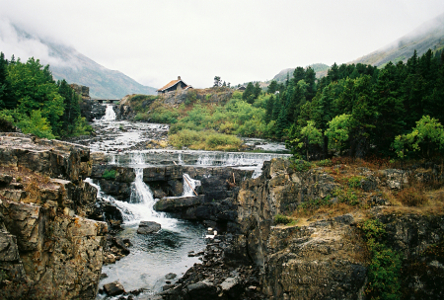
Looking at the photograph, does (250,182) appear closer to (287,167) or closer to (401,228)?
(287,167)

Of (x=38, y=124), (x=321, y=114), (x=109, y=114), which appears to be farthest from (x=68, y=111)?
(x=321, y=114)

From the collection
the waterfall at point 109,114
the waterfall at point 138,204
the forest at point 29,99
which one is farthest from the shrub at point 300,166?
the waterfall at point 109,114

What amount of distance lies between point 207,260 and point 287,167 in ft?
25.5

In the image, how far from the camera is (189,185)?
1095 inches

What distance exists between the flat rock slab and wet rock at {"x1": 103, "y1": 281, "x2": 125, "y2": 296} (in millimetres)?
7012

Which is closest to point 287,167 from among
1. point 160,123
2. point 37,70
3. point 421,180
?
point 421,180

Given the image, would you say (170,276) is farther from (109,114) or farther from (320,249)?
(109,114)

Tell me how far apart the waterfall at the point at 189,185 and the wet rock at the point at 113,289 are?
14.1 m

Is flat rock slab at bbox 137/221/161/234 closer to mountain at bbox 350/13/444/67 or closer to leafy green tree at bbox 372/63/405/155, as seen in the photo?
leafy green tree at bbox 372/63/405/155

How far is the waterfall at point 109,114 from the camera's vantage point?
77.0 meters

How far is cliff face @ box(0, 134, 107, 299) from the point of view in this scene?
23.4 ft

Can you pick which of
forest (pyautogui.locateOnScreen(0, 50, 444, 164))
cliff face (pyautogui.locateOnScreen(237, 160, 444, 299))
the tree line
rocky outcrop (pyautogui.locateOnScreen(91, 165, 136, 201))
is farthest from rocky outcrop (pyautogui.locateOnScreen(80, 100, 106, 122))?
cliff face (pyautogui.locateOnScreen(237, 160, 444, 299))

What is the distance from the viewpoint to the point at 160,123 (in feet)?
226

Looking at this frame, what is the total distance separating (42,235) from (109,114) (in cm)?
7769
